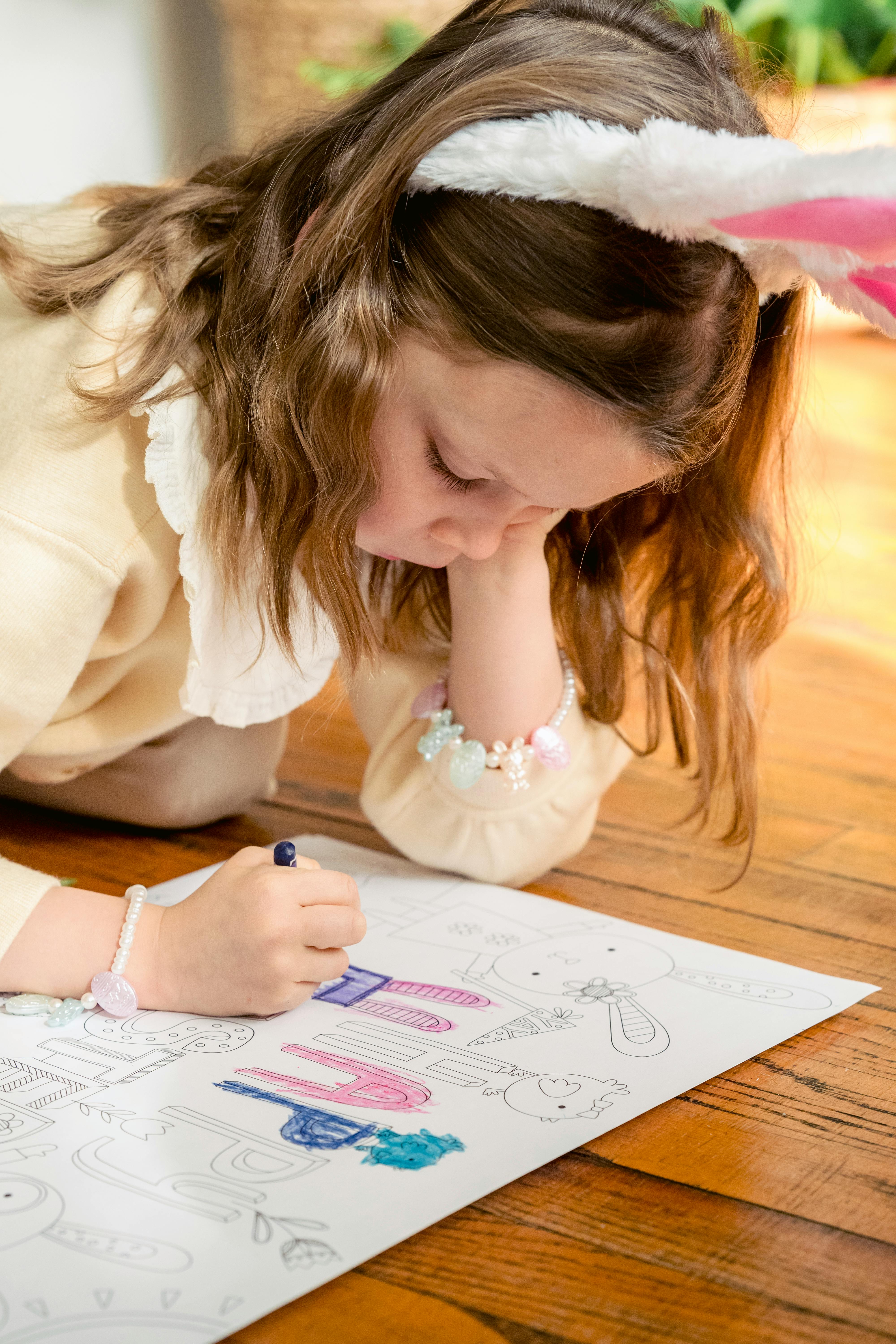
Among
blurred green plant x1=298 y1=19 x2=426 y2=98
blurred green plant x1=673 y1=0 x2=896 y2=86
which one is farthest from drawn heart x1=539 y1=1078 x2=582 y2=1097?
blurred green plant x1=673 y1=0 x2=896 y2=86

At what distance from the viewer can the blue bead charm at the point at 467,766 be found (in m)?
0.77

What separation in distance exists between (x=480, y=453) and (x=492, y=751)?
0.80ft

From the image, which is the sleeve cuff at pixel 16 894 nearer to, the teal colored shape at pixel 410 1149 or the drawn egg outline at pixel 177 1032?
the drawn egg outline at pixel 177 1032

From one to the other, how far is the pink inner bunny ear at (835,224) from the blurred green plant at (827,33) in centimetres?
238

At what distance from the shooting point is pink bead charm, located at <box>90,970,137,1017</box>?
0.58 meters

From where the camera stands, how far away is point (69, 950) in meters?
0.60

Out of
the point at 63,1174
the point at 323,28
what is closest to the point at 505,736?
the point at 63,1174

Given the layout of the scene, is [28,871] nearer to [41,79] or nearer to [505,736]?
[505,736]

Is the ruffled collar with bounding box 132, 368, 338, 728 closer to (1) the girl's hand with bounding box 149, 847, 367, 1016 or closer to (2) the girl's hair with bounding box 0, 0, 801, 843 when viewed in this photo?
(2) the girl's hair with bounding box 0, 0, 801, 843

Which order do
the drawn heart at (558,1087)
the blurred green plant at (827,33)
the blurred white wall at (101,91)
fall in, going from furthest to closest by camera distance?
1. the blurred green plant at (827,33)
2. the blurred white wall at (101,91)
3. the drawn heart at (558,1087)

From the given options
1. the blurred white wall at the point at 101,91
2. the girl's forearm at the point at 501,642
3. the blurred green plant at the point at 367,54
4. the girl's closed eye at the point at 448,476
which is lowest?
the girl's forearm at the point at 501,642

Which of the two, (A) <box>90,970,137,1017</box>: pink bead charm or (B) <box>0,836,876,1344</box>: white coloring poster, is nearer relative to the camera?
(B) <box>0,836,876,1344</box>: white coloring poster

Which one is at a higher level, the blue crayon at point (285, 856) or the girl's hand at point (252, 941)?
the blue crayon at point (285, 856)

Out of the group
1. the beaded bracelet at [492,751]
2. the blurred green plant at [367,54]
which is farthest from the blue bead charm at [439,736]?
the blurred green plant at [367,54]
